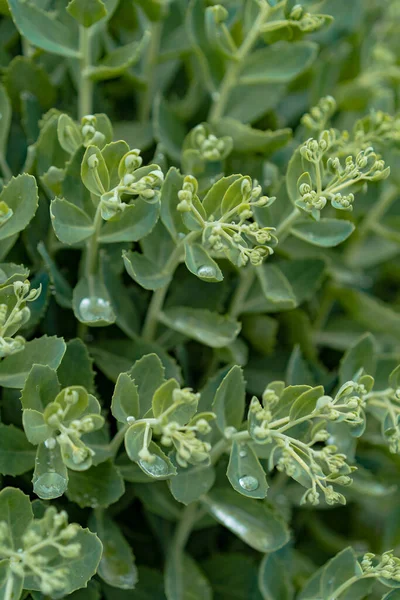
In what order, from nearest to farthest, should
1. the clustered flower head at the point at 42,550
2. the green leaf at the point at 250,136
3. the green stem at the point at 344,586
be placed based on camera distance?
the clustered flower head at the point at 42,550, the green stem at the point at 344,586, the green leaf at the point at 250,136

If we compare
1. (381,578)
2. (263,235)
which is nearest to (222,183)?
(263,235)

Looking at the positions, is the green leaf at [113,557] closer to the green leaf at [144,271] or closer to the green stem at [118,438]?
the green stem at [118,438]

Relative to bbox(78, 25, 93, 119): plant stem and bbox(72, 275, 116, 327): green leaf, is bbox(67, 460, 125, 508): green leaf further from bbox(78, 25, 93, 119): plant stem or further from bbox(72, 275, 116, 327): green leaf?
bbox(78, 25, 93, 119): plant stem

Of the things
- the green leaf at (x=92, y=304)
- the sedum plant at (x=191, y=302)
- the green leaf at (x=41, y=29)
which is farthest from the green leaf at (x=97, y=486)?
the green leaf at (x=41, y=29)

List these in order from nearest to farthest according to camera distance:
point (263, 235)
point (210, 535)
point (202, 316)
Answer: point (263, 235) → point (202, 316) → point (210, 535)

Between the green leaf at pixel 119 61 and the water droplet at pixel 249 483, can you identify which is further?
the green leaf at pixel 119 61

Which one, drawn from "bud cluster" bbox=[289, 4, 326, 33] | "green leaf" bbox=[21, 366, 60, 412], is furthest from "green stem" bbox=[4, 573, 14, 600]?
"bud cluster" bbox=[289, 4, 326, 33]

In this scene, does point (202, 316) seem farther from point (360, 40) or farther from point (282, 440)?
point (360, 40)

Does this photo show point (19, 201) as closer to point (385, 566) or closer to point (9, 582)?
point (9, 582)
